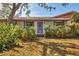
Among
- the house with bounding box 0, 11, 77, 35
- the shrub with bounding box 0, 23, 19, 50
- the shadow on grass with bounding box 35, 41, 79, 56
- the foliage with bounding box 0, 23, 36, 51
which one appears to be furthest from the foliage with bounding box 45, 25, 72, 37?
the shrub with bounding box 0, 23, 19, 50

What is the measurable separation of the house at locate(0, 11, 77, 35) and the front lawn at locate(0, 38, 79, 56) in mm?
232

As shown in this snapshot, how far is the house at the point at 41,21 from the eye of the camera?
712cm

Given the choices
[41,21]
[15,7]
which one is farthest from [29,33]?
[15,7]

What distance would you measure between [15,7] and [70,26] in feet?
3.68

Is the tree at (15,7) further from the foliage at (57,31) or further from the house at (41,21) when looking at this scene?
the foliage at (57,31)

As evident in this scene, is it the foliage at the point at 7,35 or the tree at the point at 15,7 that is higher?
the tree at the point at 15,7

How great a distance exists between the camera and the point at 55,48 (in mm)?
7168

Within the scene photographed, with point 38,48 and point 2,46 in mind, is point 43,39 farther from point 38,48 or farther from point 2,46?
point 2,46

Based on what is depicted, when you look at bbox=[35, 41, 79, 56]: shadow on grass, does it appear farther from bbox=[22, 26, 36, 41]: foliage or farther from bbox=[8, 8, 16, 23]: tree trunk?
bbox=[8, 8, 16, 23]: tree trunk

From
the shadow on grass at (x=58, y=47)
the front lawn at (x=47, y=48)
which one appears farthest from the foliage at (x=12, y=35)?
the shadow on grass at (x=58, y=47)

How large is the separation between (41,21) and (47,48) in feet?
1.74

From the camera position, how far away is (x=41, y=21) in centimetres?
717

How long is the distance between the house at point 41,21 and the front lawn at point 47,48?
0.76 ft

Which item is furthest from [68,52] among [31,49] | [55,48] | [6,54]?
[6,54]
